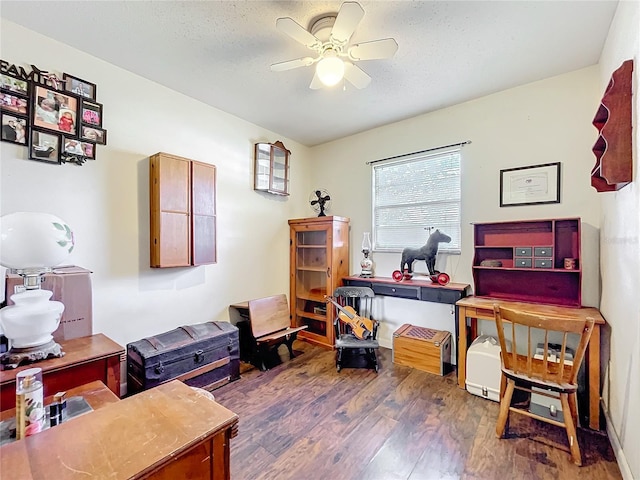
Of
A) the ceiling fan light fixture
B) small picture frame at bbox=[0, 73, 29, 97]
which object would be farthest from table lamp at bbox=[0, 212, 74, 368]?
the ceiling fan light fixture

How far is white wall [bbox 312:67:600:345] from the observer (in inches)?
95.7

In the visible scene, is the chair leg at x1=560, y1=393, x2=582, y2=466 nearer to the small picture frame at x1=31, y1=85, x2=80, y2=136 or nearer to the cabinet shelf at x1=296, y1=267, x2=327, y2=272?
the cabinet shelf at x1=296, y1=267, x2=327, y2=272

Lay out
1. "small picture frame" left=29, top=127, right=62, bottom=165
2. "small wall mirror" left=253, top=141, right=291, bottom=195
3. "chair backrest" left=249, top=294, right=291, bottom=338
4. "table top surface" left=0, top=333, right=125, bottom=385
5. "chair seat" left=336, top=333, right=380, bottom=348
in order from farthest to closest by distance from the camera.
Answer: "small wall mirror" left=253, top=141, right=291, bottom=195 → "chair backrest" left=249, top=294, right=291, bottom=338 → "chair seat" left=336, top=333, right=380, bottom=348 → "small picture frame" left=29, top=127, right=62, bottom=165 → "table top surface" left=0, top=333, right=125, bottom=385

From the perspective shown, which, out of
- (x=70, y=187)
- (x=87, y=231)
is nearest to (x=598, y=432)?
(x=87, y=231)

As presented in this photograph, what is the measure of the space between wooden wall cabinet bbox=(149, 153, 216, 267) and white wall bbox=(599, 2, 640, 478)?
119 inches

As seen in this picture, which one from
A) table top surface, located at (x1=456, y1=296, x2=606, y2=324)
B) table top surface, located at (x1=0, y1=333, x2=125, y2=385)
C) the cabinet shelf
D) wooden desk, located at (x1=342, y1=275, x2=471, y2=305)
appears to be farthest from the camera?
the cabinet shelf

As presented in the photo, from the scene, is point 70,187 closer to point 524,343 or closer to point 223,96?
point 223,96

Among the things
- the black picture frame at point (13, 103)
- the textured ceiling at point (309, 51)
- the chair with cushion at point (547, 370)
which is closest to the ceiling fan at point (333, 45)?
the textured ceiling at point (309, 51)

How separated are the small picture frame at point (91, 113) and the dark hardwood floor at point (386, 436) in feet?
8.02

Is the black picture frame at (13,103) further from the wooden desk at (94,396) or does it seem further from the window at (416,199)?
the window at (416,199)

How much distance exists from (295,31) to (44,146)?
1936mm

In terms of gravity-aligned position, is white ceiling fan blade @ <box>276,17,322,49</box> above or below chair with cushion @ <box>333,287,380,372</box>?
above

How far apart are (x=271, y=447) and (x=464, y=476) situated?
114 centimetres

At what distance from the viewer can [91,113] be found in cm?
229
